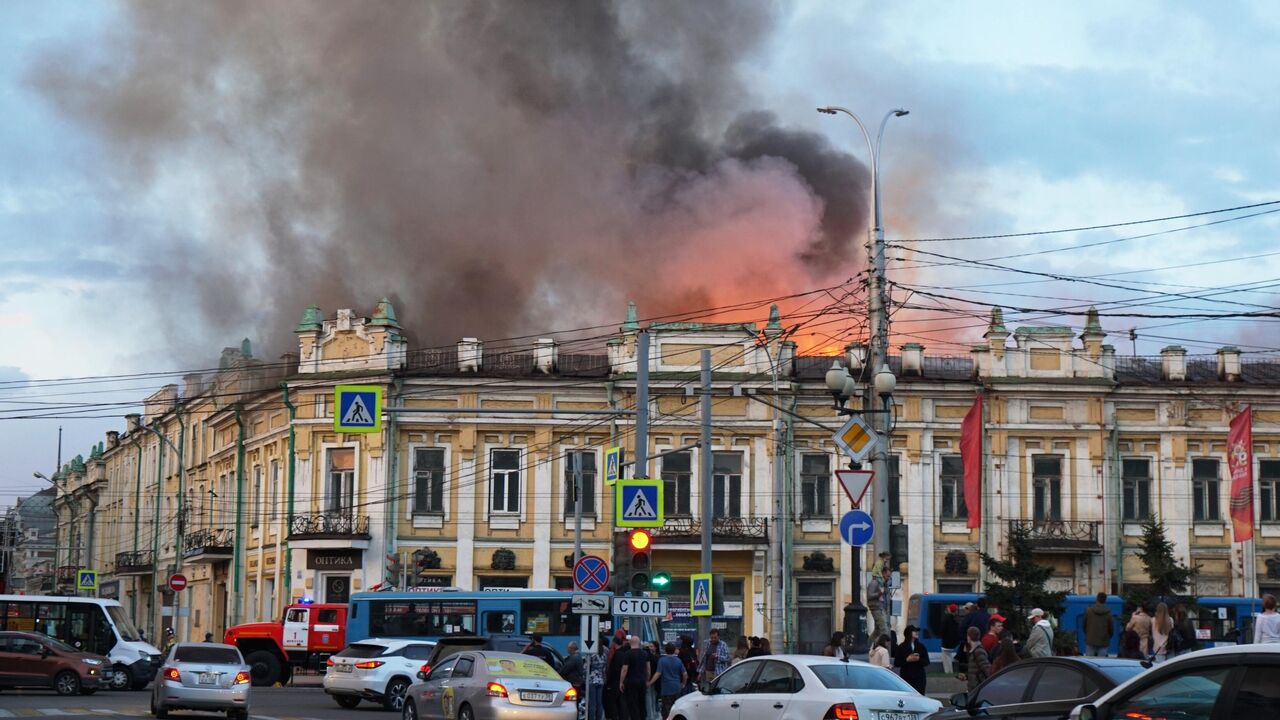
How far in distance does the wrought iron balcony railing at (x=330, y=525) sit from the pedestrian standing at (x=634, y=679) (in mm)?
29942

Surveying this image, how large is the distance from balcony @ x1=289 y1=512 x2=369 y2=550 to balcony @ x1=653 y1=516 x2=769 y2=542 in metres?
9.68

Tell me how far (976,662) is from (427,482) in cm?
3551

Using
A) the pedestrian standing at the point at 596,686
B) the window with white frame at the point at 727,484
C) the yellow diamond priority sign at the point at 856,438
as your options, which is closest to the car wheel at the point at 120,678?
the pedestrian standing at the point at 596,686

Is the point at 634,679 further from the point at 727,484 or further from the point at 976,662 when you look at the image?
the point at 727,484

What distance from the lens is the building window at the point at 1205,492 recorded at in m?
57.2

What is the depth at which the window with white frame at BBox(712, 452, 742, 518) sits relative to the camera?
5678cm

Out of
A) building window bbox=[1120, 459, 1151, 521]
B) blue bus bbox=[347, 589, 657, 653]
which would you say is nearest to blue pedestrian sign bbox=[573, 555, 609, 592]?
blue bus bbox=[347, 589, 657, 653]

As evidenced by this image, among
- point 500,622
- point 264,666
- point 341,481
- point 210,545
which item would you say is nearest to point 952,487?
point 500,622

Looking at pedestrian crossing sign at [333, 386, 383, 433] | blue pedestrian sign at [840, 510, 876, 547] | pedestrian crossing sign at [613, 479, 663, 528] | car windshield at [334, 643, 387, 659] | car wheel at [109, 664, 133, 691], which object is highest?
pedestrian crossing sign at [333, 386, 383, 433]

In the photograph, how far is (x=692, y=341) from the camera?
189ft

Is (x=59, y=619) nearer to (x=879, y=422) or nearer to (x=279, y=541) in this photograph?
(x=279, y=541)

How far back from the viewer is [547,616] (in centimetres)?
4466

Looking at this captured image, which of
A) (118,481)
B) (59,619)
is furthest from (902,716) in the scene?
(118,481)

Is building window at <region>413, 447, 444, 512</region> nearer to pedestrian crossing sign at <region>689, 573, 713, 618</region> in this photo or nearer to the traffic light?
pedestrian crossing sign at <region>689, 573, 713, 618</region>
